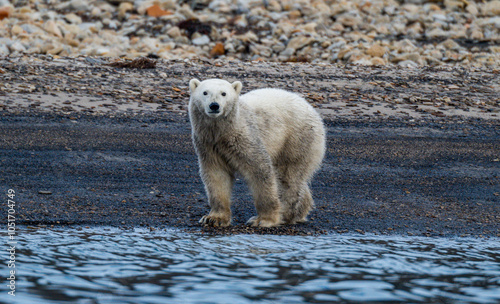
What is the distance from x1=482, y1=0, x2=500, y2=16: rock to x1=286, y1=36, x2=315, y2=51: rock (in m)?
9.99

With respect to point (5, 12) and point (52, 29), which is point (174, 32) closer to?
point (52, 29)

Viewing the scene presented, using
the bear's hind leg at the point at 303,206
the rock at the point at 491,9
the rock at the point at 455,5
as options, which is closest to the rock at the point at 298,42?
the rock at the point at 455,5

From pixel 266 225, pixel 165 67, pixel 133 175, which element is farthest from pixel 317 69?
pixel 266 225

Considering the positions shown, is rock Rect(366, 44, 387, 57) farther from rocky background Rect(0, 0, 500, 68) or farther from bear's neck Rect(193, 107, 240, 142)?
bear's neck Rect(193, 107, 240, 142)

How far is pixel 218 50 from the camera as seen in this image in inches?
826

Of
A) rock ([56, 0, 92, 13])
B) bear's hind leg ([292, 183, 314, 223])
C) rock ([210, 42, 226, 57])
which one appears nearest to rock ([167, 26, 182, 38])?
rock ([210, 42, 226, 57])

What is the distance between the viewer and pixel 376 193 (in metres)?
9.09

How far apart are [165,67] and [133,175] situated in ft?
20.1

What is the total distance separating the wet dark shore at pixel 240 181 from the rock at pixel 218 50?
8.88m

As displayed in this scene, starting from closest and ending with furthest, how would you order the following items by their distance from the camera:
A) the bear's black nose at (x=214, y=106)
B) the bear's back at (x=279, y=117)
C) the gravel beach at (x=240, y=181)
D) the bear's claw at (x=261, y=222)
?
the bear's black nose at (x=214, y=106) → the bear's claw at (x=261, y=222) → the bear's back at (x=279, y=117) → the gravel beach at (x=240, y=181)

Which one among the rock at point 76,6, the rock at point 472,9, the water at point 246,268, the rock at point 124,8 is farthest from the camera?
the rock at point 76,6

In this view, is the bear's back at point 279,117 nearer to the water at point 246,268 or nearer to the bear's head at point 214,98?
the bear's head at point 214,98

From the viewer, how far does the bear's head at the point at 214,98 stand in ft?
22.4

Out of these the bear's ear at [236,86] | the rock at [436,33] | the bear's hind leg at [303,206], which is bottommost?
the bear's hind leg at [303,206]
